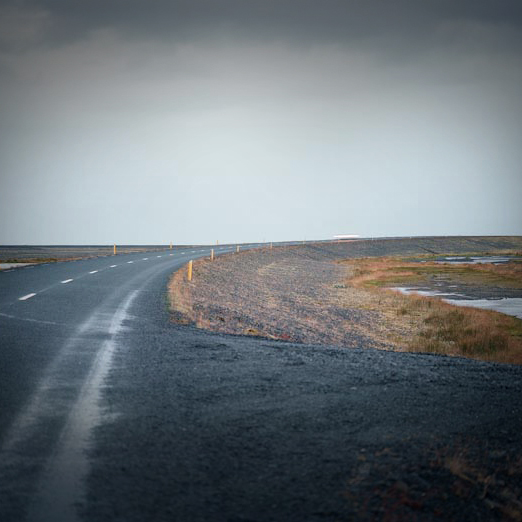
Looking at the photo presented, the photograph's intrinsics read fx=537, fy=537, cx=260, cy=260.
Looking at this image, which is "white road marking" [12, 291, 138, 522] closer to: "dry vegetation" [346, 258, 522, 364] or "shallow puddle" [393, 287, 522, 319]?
"dry vegetation" [346, 258, 522, 364]

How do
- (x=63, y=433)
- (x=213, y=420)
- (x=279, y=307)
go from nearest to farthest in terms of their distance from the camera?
(x=63, y=433) < (x=213, y=420) < (x=279, y=307)

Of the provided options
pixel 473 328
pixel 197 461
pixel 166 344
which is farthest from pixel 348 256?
pixel 197 461

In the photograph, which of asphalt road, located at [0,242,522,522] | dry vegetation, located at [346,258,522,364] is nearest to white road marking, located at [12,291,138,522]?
asphalt road, located at [0,242,522,522]

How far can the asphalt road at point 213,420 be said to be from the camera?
165 inches

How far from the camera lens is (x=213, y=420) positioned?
6039 mm

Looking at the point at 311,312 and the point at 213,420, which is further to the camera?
the point at 311,312

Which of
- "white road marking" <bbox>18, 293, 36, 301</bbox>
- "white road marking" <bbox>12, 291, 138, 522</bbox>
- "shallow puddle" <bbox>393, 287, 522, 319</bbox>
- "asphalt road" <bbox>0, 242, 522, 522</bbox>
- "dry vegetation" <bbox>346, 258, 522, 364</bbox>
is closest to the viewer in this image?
"white road marking" <bbox>12, 291, 138, 522</bbox>

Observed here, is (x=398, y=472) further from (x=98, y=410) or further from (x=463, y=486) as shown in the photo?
(x=98, y=410)

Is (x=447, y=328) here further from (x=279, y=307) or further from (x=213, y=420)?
(x=213, y=420)

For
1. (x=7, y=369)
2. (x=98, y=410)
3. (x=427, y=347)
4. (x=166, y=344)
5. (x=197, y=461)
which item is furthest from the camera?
(x=427, y=347)

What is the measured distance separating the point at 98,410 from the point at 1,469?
1.77 m

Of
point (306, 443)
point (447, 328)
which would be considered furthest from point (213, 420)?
point (447, 328)

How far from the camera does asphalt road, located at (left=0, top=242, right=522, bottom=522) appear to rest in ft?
13.8

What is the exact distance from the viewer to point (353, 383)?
25.6ft
